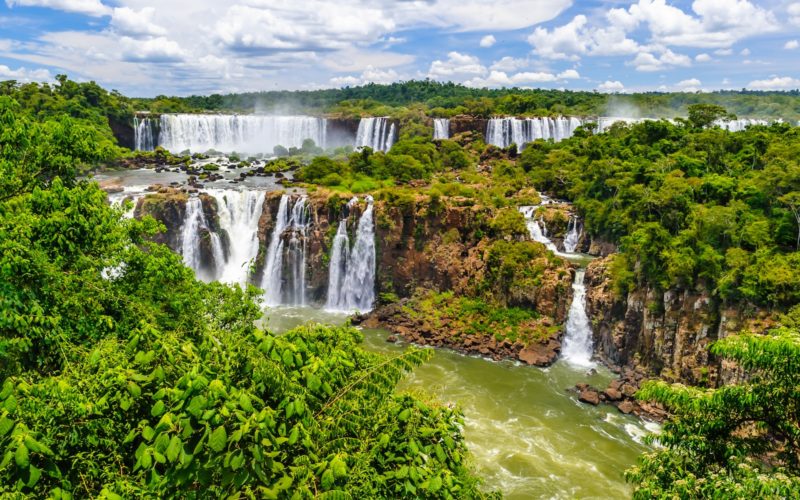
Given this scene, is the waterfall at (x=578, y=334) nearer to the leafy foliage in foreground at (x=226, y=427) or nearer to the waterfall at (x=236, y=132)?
the leafy foliage in foreground at (x=226, y=427)

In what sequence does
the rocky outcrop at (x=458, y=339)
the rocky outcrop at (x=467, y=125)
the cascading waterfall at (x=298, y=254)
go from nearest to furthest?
1. the rocky outcrop at (x=458, y=339)
2. the cascading waterfall at (x=298, y=254)
3. the rocky outcrop at (x=467, y=125)

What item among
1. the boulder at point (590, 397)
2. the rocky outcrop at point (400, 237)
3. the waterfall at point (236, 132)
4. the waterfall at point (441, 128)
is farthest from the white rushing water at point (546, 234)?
the waterfall at point (236, 132)

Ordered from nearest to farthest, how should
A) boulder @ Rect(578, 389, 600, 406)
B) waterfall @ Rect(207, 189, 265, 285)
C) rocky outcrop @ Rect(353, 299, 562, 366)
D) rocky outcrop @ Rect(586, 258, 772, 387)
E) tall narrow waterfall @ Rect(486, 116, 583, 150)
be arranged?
rocky outcrop @ Rect(586, 258, 772, 387)
boulder @ Rect(578, 389, 600, 406)
rocky outcrop @ Rect(353, 299, 562, 366)
waterfall @ Rect(207, 189, 265, 285)
tall narrow waterfall @ Rect(486, 116, 583, 150)

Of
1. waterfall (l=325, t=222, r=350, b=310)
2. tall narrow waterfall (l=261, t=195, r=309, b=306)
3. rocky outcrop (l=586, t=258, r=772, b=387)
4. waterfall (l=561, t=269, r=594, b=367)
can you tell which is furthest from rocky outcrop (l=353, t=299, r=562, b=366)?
tall narrow waterfall (l=261, t=195, r=309, b=306)

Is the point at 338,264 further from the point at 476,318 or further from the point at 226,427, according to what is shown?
the point at 226,427

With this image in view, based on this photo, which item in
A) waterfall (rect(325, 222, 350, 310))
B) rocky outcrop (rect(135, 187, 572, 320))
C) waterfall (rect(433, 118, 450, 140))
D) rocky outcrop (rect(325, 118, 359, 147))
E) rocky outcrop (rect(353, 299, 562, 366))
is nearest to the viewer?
rocky outcrop (rect(353, 299, 562, 366))

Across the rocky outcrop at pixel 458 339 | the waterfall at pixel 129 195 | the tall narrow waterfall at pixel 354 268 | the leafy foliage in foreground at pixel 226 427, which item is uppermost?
the waterfall at pixel 129 195

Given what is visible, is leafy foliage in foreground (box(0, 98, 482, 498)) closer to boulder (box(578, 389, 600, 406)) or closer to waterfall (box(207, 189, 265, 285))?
boulder (box(578, 389, 600, 406))

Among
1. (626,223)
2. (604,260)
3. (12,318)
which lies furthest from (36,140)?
(626,223)
